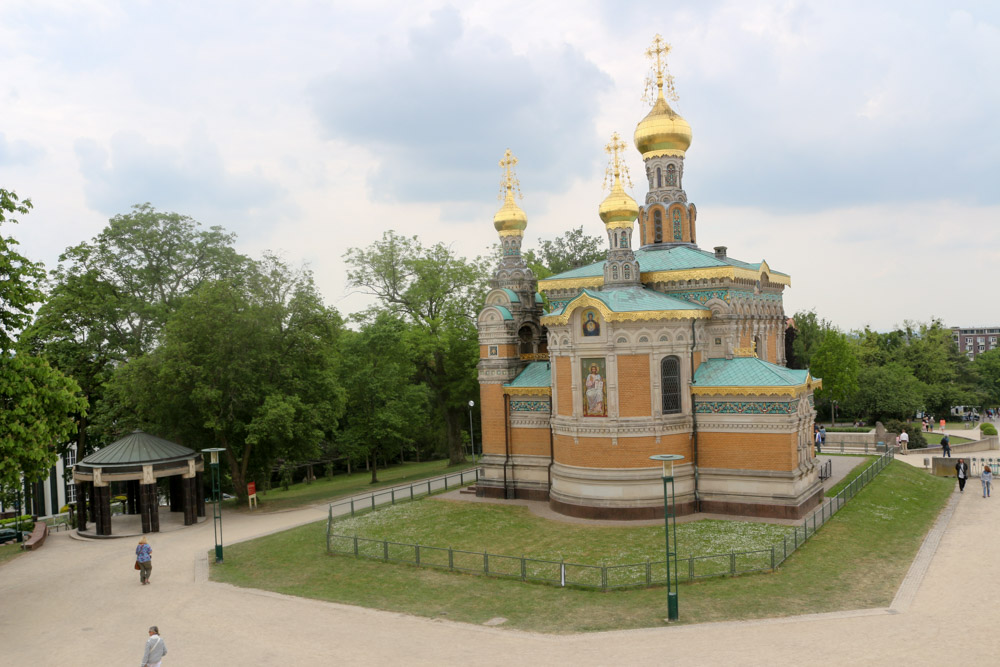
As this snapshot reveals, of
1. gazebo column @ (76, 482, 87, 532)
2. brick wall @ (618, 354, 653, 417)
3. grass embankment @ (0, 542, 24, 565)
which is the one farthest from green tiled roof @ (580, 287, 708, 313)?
grass embankment @ (0, 542, 24, 565)

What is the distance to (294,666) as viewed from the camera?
14742 mm

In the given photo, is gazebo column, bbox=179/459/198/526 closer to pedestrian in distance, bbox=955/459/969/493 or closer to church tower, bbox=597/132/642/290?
church tower, bbox=597/132/642/290

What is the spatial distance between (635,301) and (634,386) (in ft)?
→ 10.6

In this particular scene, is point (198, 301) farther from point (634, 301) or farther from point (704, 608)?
point (704, 608)

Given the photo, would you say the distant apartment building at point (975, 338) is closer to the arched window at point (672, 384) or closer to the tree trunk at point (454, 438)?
the tree trunk at point (454, 438)

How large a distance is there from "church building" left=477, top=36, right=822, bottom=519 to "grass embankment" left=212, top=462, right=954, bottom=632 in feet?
12.4

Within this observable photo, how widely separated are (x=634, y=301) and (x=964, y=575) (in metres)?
13.2

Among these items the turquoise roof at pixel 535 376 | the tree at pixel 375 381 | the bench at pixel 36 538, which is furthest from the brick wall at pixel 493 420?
the bench at pixel 36 538

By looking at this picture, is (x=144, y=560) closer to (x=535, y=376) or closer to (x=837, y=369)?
(x=535, y=376)

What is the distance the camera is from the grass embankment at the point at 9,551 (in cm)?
2580

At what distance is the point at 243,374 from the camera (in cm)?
3133

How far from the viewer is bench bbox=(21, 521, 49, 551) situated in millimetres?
26859

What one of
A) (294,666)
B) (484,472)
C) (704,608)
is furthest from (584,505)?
(294,666)

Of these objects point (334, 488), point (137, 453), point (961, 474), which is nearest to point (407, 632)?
point (137, 453)
